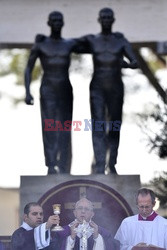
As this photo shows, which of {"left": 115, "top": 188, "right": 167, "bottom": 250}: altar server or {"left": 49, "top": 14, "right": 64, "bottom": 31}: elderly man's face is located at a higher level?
{"left": 49, "top": 14, "right": 64, "bottom": 31}: elderly man's face

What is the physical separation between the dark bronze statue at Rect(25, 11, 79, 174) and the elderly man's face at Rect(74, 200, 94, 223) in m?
1.07

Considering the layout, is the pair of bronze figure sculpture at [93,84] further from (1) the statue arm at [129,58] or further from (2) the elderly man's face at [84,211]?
(2) the elderly man's face at [84,211]

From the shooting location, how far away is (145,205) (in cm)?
1067

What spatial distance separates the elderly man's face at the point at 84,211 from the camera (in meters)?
10.5

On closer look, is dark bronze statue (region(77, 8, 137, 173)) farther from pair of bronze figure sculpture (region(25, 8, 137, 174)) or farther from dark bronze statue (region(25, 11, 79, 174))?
dark bronze statue (region(25, 11, 79, 174))

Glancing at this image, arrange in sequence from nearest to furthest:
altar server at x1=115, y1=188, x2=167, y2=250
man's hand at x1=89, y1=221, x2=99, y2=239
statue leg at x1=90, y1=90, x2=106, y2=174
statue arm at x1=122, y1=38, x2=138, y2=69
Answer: man's hand at x1=89, y1=221, x2=99, y2=239
altar server at x1=115, y1=188, x2=167, y2=250
statue arm at x1=122, y1=38, x2=138, y2=69
statue leg at x1=90, y1=90, x2=106, y2=174

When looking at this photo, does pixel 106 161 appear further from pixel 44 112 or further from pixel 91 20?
pixel 91 20

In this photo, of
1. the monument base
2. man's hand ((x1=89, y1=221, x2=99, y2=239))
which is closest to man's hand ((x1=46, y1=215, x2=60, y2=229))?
man's hand ((x1=89, y1=221, x2=99, y2=239))

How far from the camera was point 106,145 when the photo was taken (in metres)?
11.8

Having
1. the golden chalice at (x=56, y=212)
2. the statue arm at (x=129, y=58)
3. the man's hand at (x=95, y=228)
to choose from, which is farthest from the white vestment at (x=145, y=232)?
the statue arm at (x=129, y=58)

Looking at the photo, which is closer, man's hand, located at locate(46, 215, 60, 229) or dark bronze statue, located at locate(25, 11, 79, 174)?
man's hand, located at locate(46, 215, 60, 229)

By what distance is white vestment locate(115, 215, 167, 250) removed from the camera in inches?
428

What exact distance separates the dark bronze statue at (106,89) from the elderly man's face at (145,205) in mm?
963

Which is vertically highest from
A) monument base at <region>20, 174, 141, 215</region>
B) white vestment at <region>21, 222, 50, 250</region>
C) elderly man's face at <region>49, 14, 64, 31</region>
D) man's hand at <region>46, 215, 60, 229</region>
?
elderly man's face at <region>49, 14, 64, 31</region>
